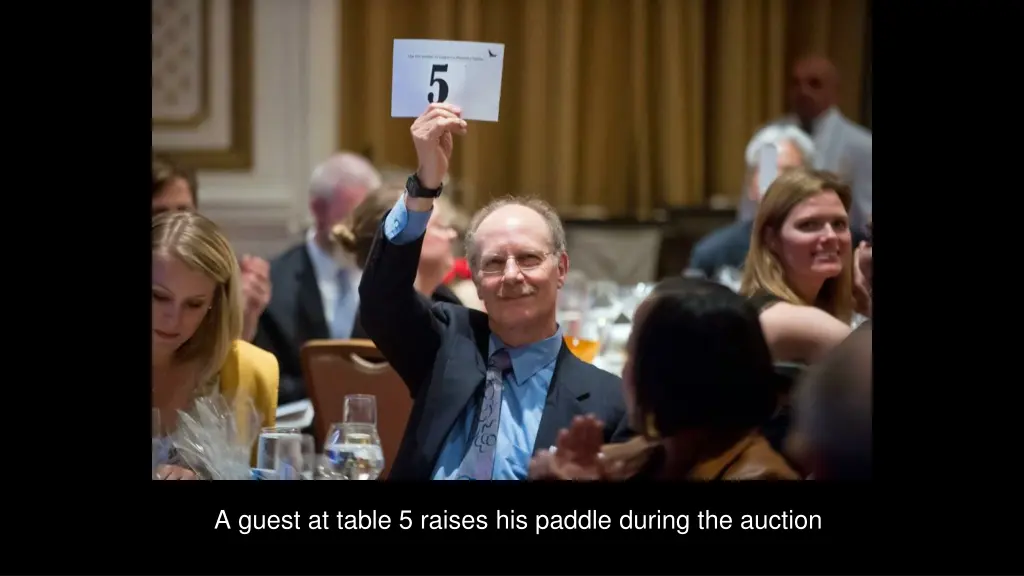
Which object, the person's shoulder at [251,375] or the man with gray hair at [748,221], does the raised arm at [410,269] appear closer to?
the person's shoulder at [251,375]

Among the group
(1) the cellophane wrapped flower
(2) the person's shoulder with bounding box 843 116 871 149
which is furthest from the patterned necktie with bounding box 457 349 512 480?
(2) the person's shoulder with bounding box 843 116 871 149

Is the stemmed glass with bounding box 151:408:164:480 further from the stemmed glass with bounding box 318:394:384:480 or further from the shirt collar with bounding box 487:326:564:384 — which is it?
the shirt collar with bounding box 487:326:564:384

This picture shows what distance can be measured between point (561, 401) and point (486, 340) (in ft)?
0.70

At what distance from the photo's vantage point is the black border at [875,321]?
2016 mm

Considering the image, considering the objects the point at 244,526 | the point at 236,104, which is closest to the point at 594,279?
the point at 236,104

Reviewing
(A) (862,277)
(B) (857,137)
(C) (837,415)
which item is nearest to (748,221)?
(B) (857,137)

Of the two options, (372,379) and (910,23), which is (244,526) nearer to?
(372,379)

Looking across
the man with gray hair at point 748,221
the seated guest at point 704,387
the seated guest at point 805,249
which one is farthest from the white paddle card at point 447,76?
the man with gray hair at point 748,221

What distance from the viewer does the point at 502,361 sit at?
7.78 feet

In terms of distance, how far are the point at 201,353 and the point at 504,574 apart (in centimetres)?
83

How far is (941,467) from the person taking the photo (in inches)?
80.3

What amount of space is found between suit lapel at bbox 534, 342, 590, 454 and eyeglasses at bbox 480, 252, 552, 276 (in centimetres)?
19

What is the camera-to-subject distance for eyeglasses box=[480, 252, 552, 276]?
2330mm

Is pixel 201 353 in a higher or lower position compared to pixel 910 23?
lower
